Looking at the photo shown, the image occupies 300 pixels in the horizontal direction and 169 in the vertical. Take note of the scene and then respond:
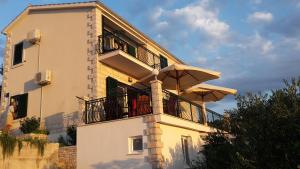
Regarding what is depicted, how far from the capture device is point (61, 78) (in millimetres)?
17469

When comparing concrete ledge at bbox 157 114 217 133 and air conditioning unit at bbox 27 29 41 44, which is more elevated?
air conditioning unit at bbox 27 29 41 44

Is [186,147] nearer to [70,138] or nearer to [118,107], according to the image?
[118,107]

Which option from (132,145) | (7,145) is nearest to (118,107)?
(132,145)

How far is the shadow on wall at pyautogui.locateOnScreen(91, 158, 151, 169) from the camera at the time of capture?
38.6ft

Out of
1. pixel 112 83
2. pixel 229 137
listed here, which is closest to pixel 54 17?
pixel 112 83

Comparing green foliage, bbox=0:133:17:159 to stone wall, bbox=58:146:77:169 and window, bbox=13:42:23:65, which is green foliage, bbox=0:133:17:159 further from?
window, bbox=13:42:23:65

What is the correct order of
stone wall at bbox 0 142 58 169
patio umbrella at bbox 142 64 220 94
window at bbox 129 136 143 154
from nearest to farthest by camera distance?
stone wall at bbox 0 142 58 169, window at bbox 129 136 143 154, patio umbrella at bbox 142 64 220 94

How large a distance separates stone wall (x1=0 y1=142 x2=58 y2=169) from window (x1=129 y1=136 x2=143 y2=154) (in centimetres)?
337

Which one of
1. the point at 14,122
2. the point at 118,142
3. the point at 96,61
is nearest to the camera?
the point at 118,142

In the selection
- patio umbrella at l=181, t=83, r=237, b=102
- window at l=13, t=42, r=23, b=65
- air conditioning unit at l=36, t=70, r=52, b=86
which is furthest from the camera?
window at l=13, t=42, r=23, b=65

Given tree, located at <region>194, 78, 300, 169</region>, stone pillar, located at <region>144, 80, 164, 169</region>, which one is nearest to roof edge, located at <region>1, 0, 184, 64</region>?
stone pillar, located at <region>144, 80, 164, 169</region>

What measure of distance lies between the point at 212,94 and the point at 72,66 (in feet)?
26.4

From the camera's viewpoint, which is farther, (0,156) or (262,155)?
(0,156)

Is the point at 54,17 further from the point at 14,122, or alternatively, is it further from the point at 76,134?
the point at 76,134
